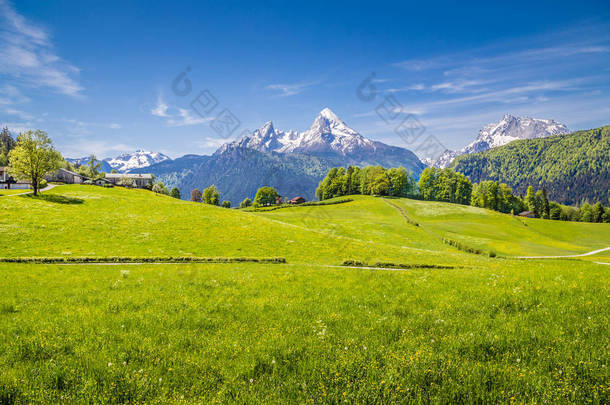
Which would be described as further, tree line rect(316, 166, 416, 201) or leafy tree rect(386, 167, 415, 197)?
leafy tree rect(386, 167, 415, 197)

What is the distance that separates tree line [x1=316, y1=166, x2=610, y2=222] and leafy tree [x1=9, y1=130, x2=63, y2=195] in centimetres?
13541

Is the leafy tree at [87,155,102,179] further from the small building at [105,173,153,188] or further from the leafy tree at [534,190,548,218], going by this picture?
the leafy tree at [534,190,548,218]

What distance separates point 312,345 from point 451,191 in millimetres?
181726

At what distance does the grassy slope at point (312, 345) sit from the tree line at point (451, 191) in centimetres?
14907

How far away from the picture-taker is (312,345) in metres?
8.45

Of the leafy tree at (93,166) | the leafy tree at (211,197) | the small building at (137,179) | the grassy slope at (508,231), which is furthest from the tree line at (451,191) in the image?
the leafy tree at (93,166)

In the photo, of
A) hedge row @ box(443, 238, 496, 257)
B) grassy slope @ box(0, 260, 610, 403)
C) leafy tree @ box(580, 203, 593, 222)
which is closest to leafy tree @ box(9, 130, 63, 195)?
grassy slope @ box(0, 260, 610, 403)

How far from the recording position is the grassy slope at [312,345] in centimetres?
635

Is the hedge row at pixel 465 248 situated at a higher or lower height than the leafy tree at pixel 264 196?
lower

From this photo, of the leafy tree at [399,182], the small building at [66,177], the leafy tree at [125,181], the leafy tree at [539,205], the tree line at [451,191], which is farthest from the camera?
the leafy tree at [125,181]

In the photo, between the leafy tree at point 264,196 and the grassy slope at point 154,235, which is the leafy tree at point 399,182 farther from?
the grassy slope at point 154,235

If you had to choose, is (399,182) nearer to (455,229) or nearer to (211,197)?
(455,229)

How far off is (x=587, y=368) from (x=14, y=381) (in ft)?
45.3

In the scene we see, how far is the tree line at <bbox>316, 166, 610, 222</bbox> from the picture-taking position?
15716 centimetres
